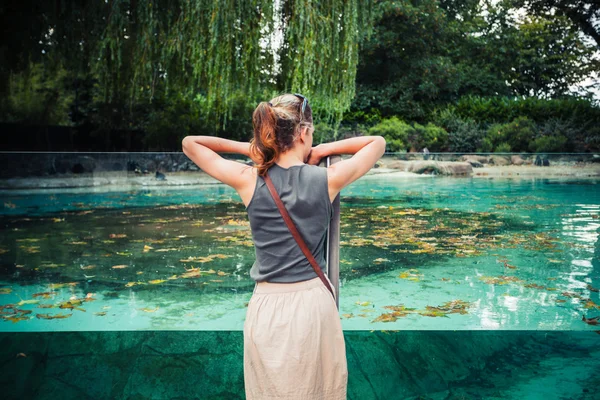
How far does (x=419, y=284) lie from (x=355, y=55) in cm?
489

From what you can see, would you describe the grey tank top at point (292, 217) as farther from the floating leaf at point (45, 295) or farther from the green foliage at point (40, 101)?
the green foliage at point (40, 101)

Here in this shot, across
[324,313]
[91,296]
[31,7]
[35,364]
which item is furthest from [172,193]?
[324,313]

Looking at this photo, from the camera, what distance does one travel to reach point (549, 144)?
14562 millimetres

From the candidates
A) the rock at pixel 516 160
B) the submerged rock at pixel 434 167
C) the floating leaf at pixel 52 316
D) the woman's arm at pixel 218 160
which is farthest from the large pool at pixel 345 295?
the woman's arm at pixel 218 160

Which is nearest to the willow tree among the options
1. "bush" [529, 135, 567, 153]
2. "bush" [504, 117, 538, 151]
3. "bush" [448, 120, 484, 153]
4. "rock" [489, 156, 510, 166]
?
"rock" [489, 156, 510, 166]

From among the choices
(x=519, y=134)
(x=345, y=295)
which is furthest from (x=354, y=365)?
(x=519, y=134)

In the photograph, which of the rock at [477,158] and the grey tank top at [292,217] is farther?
the rock at [477,158]

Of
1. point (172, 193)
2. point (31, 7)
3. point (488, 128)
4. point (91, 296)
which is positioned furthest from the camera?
point (488, 128)

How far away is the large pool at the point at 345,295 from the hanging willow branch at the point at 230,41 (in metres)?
2.16

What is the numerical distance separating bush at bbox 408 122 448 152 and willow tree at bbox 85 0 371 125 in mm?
8587

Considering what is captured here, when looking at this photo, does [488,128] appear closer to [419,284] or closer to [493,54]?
[493,54]

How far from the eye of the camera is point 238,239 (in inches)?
286

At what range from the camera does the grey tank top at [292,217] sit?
188 centimetres

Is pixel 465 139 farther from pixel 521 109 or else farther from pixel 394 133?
pixel 521 109
